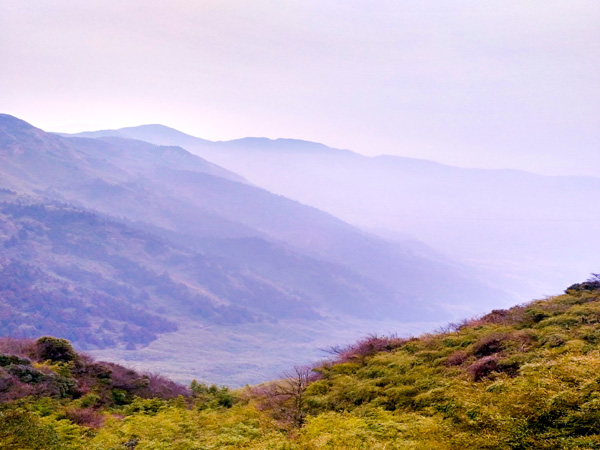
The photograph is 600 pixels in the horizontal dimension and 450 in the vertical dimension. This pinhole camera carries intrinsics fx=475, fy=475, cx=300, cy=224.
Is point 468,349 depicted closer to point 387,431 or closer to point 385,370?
point 385,370

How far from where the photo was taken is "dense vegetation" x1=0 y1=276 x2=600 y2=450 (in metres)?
9.26

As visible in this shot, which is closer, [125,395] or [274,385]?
[274,385]

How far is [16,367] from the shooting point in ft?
71.3

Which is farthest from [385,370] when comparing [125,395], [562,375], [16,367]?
[16,367]

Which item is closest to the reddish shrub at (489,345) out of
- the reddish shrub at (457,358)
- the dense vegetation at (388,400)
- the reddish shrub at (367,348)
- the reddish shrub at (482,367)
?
the dense vegetation at (388,400)

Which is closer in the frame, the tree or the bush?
the tree

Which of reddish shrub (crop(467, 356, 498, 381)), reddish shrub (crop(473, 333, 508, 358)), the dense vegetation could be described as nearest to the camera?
the dense vegetation

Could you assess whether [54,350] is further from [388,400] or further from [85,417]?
[388,400]

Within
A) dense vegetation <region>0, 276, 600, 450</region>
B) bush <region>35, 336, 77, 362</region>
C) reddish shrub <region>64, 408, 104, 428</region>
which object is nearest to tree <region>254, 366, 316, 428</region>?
dense vegetation <region>0, 276, 600, 450</region>

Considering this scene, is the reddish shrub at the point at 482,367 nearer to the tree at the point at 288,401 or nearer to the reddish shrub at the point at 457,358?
the reddish shrub at the point at 457,358

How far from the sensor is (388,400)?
14109 millimetres

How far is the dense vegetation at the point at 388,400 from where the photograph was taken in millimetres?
9258

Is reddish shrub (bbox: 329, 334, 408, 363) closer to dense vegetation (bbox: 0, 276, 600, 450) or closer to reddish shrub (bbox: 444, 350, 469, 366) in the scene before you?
dense vegetation (bbox: 0, 276, 600, 450)

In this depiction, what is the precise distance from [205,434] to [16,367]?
12.1 meters
